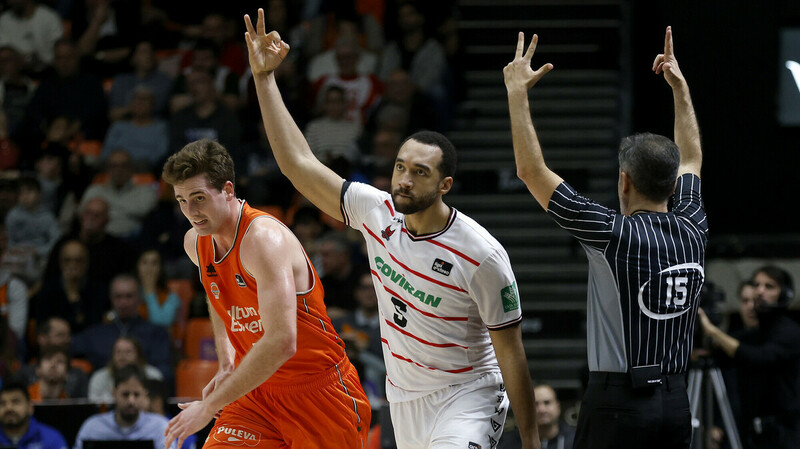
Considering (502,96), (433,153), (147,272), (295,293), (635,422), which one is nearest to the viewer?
(635,422)

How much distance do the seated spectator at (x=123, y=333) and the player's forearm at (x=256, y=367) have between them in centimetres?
540

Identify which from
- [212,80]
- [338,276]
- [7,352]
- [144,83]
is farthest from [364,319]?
[144,83]

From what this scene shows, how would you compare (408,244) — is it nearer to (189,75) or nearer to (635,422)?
(635,422)

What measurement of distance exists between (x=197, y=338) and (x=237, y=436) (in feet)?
17.9

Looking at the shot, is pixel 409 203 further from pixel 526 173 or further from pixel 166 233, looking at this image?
pixel 166 233

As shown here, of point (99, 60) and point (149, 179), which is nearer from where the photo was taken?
point (149, 179)

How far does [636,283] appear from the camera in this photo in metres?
4.23

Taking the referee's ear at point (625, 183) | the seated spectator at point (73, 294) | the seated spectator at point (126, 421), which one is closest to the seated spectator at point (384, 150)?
the seated spectator at point (73, 294)

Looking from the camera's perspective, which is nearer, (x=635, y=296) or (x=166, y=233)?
(x=635, y=296)

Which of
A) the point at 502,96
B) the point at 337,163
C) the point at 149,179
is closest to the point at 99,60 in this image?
the point at 149,179

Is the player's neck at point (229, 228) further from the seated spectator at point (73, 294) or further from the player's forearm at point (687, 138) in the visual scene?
the seated spectator at point (73, 294)

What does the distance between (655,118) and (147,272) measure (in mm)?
6144

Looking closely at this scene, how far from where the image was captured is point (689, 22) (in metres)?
12.3

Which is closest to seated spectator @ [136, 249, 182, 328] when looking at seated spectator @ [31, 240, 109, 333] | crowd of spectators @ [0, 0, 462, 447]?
crowd of spectators @ [0, 0, 462, 447]
